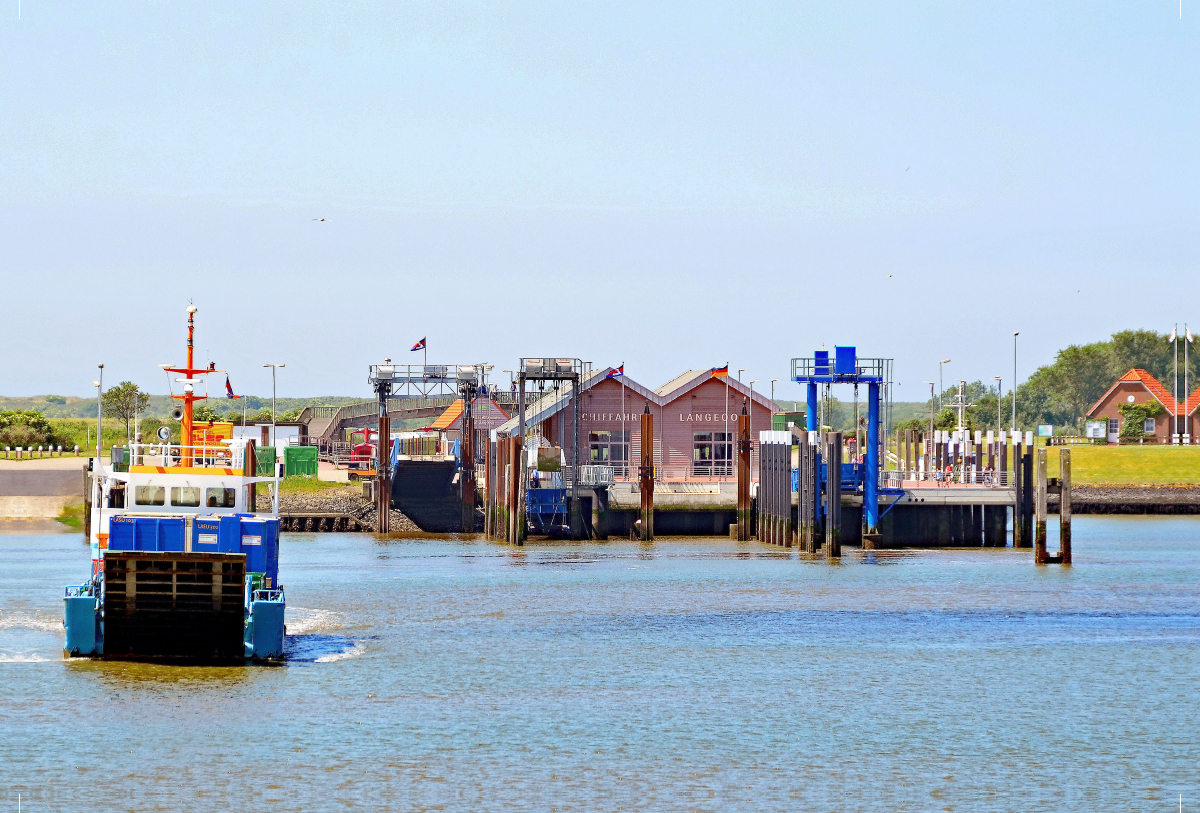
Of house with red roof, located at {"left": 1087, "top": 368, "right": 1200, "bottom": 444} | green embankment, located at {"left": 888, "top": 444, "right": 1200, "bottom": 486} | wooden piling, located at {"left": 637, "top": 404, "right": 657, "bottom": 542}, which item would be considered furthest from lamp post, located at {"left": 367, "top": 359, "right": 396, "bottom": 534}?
house with red roof, located at {"left": 1087, "top": 368, "right": 1200, "bottom": 444}

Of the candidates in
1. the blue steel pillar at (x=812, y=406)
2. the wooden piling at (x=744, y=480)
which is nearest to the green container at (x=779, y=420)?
the wooden piling at (x=744, y=480)

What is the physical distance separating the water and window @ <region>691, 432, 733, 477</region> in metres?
33.6

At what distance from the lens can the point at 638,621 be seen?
43281 millimetres

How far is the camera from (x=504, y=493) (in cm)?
7219

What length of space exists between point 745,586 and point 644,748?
25715 mm

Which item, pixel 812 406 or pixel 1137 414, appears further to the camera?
pixel 1137 414

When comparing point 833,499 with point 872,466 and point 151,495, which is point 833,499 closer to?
point 872,466

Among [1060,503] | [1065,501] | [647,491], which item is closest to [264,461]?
[647,491]

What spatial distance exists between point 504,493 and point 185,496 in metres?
38.6

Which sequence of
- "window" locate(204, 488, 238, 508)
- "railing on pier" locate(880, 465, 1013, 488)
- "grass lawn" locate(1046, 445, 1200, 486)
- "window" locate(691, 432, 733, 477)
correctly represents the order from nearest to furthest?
1. "window" locate(204, 488, 238, 508)
2. "railing on pier" locate(880, 465, 1013, 488)
3. "window" locate(691, 432, 733, 477)
4. "grass lawn" locate(1046, 445, 1200, 486)

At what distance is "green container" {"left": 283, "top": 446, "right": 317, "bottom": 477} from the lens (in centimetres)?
9681

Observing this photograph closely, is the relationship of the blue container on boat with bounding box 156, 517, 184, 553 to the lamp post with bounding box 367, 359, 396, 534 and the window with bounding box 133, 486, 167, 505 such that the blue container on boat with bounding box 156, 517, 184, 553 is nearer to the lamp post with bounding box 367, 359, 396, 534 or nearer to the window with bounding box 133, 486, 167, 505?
the window with bounding box 133, 486, 167, 505

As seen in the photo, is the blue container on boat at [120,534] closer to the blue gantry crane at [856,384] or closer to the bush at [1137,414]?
the blue gantry crane at [856,384]

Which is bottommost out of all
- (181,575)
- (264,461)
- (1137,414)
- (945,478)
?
(181,575)
